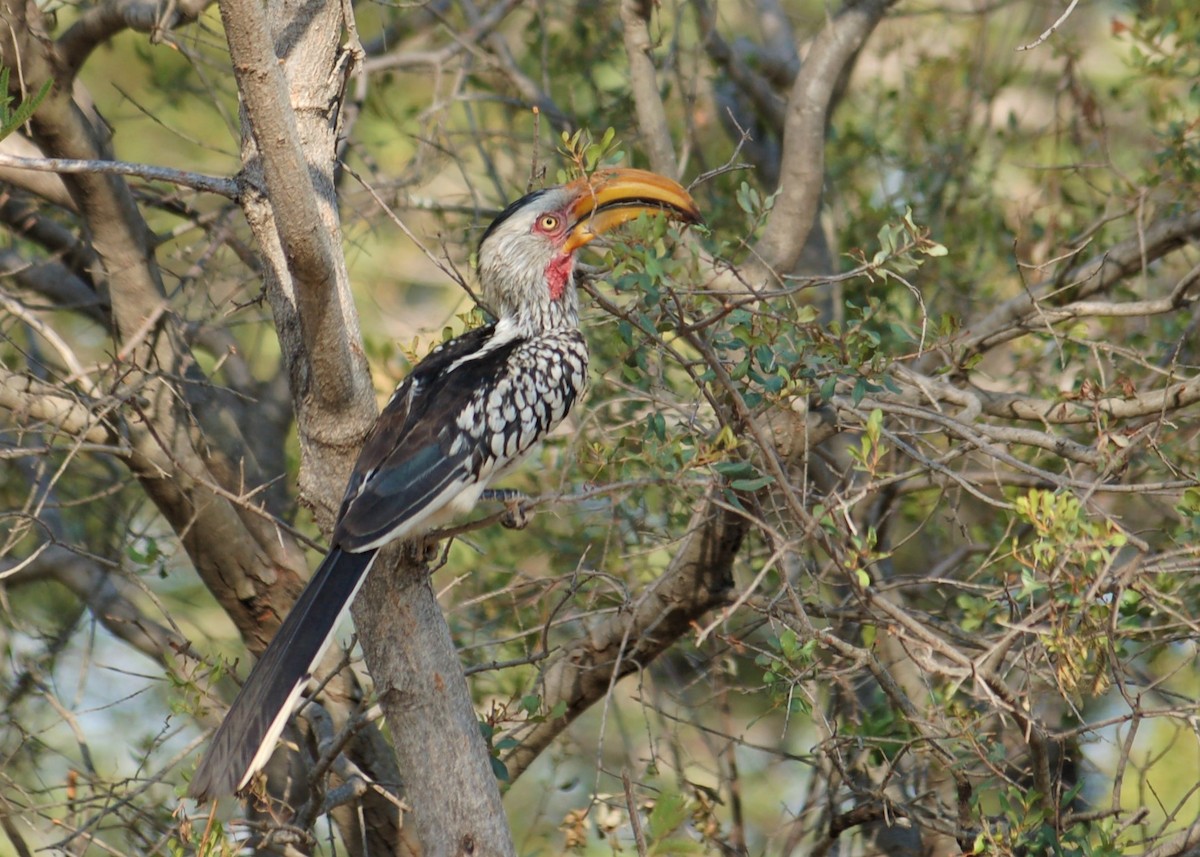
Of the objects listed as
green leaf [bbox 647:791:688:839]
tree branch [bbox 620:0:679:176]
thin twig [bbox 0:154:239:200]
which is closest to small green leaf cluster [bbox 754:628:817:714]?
green leaf [bbox 647:791:688:839]

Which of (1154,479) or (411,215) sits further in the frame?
(411,215)

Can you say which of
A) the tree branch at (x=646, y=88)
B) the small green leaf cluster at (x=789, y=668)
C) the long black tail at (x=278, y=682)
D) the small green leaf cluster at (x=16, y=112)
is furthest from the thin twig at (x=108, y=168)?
the tree branch at (x=646, y=88)

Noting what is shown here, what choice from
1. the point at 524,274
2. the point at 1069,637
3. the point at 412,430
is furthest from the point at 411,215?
the point at 1069,637

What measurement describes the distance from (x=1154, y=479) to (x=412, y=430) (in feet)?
7.50

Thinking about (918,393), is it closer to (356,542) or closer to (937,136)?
(356,542)

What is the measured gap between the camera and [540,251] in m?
3.44

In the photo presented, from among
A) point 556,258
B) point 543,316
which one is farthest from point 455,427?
point 556,258

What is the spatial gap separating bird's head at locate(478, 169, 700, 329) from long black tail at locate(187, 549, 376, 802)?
104 centimetres

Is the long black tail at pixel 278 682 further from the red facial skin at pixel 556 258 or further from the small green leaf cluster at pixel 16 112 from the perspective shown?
the red facial skin at pixel 556 258

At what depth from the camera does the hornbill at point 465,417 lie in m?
2.46

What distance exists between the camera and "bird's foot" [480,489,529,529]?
272 cm

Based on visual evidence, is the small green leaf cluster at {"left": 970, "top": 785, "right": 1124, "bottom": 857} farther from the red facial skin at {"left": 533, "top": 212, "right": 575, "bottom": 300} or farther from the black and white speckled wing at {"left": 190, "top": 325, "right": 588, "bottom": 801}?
the red facial skin at {"left": 533, "top": 212, "right": 575, "bottom": 300}

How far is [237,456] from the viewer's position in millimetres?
3996

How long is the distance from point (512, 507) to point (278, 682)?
0.60m
